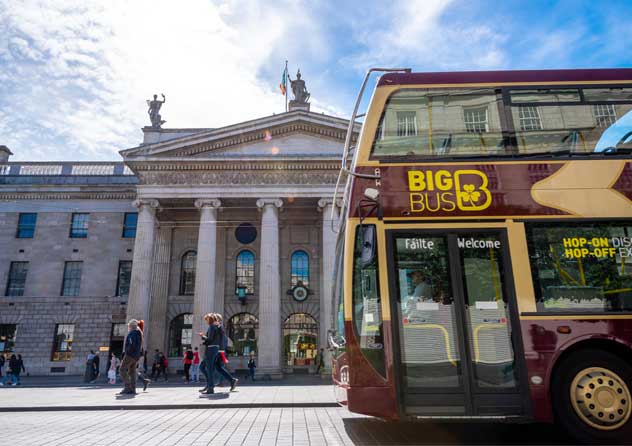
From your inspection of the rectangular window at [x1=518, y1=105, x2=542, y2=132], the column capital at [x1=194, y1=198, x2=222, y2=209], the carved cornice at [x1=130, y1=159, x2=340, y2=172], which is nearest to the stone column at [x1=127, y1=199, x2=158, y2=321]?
the carved cornice at [x1=130, y1=159, x2=340, y2=172]

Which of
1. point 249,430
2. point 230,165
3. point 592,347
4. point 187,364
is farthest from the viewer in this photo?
Result: point 230,165

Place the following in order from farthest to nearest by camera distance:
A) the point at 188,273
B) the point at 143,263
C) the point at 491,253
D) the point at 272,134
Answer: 1. the point at 188,273
2. the point at 272,134
3. the point at 143,263
4. the point at 491,253

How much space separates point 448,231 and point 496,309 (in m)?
1.16

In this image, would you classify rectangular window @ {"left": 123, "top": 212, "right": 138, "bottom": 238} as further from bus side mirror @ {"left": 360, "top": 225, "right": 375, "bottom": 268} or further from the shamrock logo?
the shamrock logo

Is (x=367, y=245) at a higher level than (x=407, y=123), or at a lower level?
lower

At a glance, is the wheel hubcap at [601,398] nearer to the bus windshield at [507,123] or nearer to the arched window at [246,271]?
the bus windshield at [507,123]

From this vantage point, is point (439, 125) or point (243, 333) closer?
point (439, 125)

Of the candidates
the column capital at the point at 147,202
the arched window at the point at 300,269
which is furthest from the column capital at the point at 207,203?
the arched window at the point at 300,269

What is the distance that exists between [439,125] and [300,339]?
68.4 feet

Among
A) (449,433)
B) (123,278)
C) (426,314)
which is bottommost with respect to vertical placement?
(449,433)

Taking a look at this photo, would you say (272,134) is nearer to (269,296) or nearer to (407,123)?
(269,296)

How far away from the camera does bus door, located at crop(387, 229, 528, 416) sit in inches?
206

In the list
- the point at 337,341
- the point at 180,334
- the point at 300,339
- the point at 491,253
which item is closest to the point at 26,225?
the point at 180,334

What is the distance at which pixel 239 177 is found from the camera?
23344 mm
